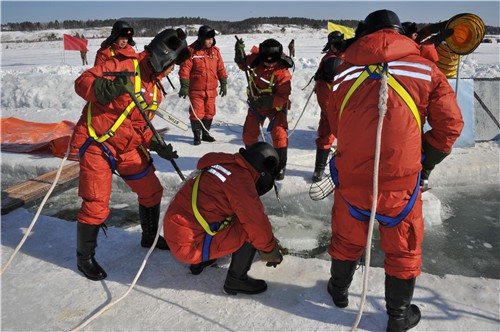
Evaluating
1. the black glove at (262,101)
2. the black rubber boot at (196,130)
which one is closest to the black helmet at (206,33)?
the black rubber boot at (196,130)

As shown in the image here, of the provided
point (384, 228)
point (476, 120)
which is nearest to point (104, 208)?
point (384, 228)

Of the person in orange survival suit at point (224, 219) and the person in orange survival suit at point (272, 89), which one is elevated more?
the person in orange survival suit at point (272, 89)

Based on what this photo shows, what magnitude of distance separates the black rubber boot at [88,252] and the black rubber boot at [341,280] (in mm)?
1680

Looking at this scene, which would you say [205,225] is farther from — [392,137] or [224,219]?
[392,137]

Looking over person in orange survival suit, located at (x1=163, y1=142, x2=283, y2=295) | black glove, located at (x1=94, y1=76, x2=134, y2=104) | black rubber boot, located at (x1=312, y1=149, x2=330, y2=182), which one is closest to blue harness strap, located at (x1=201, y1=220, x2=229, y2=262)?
person in orange survival suit, located at (x1=163, y1=142, x2=283, y2=295)

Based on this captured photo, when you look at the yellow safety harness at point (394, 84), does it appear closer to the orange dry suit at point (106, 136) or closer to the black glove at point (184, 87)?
the orange dry suit at point (106, 136)

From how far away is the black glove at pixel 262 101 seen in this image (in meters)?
4.67

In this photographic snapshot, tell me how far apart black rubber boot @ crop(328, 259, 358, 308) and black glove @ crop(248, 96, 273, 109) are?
2.50m

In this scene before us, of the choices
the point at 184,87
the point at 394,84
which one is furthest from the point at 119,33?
the point at 184,87

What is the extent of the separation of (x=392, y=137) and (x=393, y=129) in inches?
1.6

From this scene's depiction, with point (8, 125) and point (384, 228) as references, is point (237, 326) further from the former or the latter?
point (8, 125)

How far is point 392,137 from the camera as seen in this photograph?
2.04 meters

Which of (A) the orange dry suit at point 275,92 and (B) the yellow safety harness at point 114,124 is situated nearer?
(B) the yellow safety harness at point 114,124

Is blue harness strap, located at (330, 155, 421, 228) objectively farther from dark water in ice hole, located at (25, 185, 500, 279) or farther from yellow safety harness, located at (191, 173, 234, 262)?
dark water in ice hole, located at (25, 185, 500, 279)
